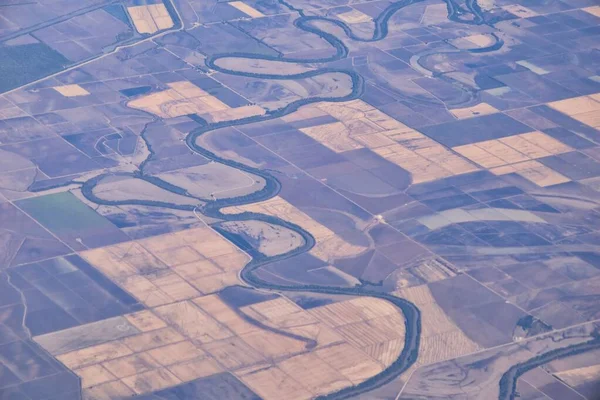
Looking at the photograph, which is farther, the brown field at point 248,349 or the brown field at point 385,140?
the brown field at point 385,140

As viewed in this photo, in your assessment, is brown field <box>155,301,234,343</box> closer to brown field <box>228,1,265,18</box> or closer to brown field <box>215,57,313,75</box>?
brown field <box>215,57,313,75</box>

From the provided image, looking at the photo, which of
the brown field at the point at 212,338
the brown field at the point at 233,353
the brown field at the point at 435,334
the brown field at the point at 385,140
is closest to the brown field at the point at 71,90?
the brown field at the point at 385,140

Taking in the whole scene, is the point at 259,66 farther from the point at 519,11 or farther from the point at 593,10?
the point at 593,10

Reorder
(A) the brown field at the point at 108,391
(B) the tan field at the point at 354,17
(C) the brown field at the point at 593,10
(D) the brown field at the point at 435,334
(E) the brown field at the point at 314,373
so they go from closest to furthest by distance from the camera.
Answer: (A) the brown field at the point at 108,391 → (E) the brown field at the point at 314,373 → (D) the brown field at the point at 435,334 → (B) the tan field at the point at 354,17 → (C) the brown field at the point at 593,10

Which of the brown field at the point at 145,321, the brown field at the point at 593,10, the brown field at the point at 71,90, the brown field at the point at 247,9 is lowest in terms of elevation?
the brown field at the point at 145,321

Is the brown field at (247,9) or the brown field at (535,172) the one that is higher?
the brown field at (247,9)

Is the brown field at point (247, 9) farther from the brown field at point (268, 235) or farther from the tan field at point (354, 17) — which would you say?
the brown field at point (268, 235)

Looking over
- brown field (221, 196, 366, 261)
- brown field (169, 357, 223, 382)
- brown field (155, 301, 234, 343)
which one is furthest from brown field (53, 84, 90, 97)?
brown field (169, 357, 223, 382)
